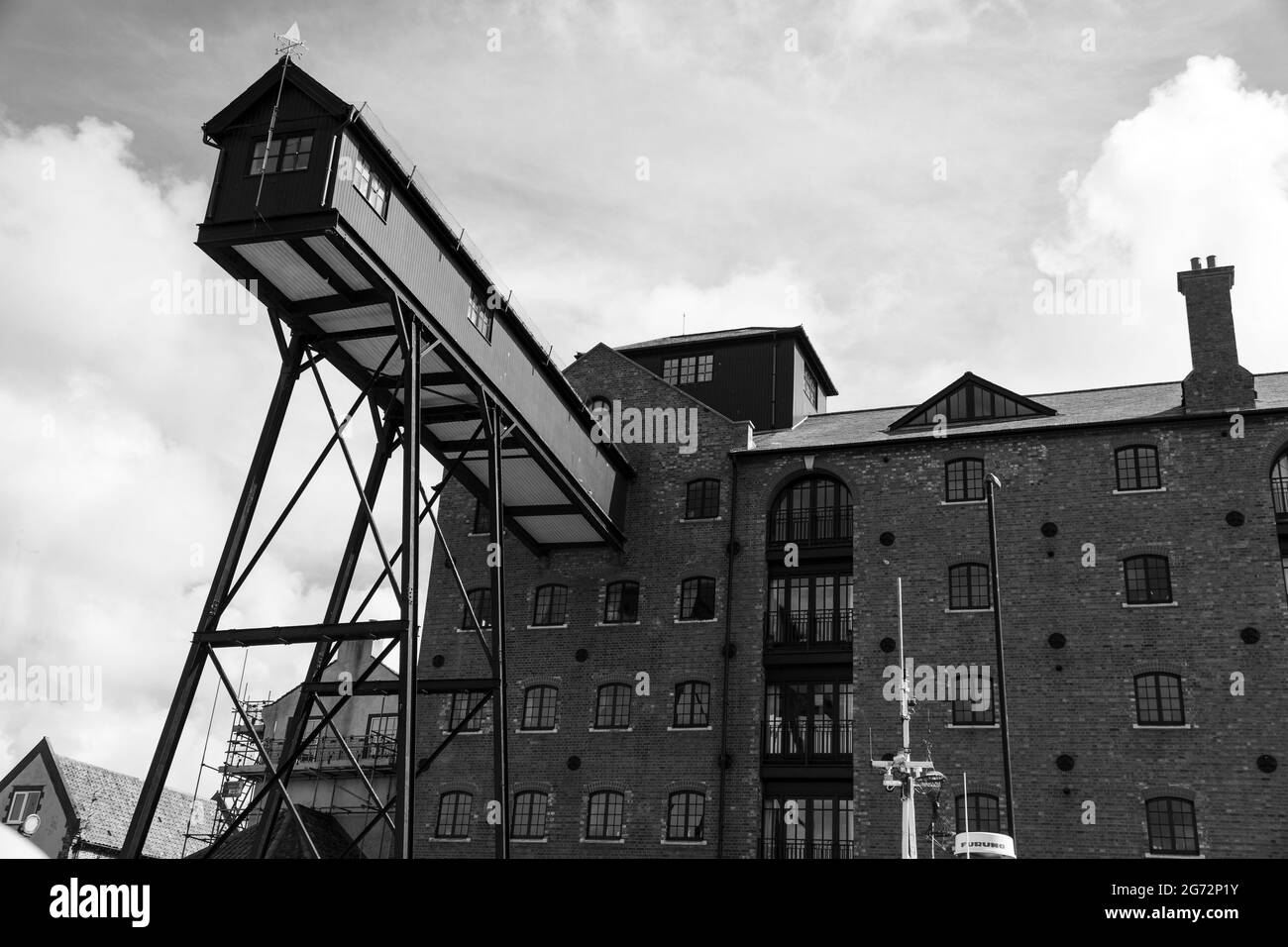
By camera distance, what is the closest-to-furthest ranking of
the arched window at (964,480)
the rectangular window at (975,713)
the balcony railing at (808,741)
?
the rectangular window at (975,713) → the balcony railing at (808,741) → the arched window at (964,480)

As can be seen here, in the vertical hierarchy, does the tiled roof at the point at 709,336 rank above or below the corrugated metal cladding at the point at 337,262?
above

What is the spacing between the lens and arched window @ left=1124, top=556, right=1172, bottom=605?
2570 cm

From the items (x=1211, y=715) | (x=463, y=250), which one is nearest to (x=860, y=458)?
(x=1211, y=715)

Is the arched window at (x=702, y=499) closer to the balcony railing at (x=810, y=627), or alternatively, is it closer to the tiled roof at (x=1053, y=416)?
the tiled roof at (x=1053, y=416)

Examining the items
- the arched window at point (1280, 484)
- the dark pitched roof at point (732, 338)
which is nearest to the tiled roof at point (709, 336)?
the dark pitched roof at point (732, 338)

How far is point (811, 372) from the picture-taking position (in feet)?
120

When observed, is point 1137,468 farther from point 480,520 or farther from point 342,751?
point 342,751

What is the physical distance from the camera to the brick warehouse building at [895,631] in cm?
2447

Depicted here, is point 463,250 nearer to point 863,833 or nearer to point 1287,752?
point 863,833

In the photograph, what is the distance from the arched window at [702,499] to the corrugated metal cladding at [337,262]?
12.6 metres

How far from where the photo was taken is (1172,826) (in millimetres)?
23578

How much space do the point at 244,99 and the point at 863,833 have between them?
19421 mm

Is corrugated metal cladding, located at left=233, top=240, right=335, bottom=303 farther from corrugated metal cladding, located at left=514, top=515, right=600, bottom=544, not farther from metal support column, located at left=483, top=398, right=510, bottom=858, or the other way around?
corrugated metal cladding, located at left=514, top=515, right=600, bottom=544

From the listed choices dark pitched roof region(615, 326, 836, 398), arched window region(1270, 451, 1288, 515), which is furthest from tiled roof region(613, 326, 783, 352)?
arched window region(1270, 451, 1288, 515)
